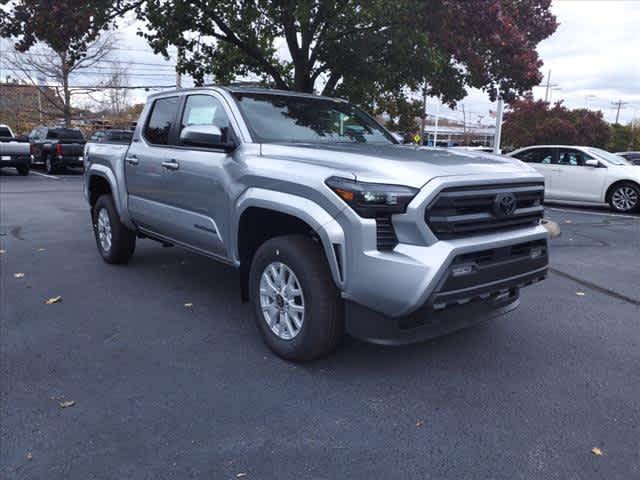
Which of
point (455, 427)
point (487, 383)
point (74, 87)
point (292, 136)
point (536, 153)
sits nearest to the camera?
point (455, 427)

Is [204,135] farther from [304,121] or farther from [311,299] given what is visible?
[311,299]

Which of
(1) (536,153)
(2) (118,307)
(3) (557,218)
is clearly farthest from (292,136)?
(1) (536,153)

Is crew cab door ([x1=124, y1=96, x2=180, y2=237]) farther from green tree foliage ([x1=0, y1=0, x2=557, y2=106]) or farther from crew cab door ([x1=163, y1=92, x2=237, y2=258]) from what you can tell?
green tree foliage ([x1=0, y1=0, x2=557, y2=106])

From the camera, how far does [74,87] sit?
34906 mm

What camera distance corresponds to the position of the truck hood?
3.23 meters

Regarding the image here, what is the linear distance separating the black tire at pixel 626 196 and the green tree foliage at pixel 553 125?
29965mm

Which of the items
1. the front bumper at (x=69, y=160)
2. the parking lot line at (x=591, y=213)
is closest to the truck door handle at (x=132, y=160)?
the parking lot line at (x=591, y=213)

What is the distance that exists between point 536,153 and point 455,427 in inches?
478

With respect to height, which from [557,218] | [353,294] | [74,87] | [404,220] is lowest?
[557,218]

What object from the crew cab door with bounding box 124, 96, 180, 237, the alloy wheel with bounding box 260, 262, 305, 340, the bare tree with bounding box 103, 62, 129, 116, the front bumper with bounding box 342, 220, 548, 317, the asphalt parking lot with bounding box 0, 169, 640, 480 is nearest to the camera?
the asphalt parking lot with bounding box 0, 169, 640, 480

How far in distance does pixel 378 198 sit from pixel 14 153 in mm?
19684

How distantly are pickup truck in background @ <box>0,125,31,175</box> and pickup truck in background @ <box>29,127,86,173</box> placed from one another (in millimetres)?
902

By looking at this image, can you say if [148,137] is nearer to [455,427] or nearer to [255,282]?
[255,282]

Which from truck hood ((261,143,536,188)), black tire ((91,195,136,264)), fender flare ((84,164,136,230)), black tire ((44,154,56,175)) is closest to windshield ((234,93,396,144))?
truck hood ((261,143,536,188))
